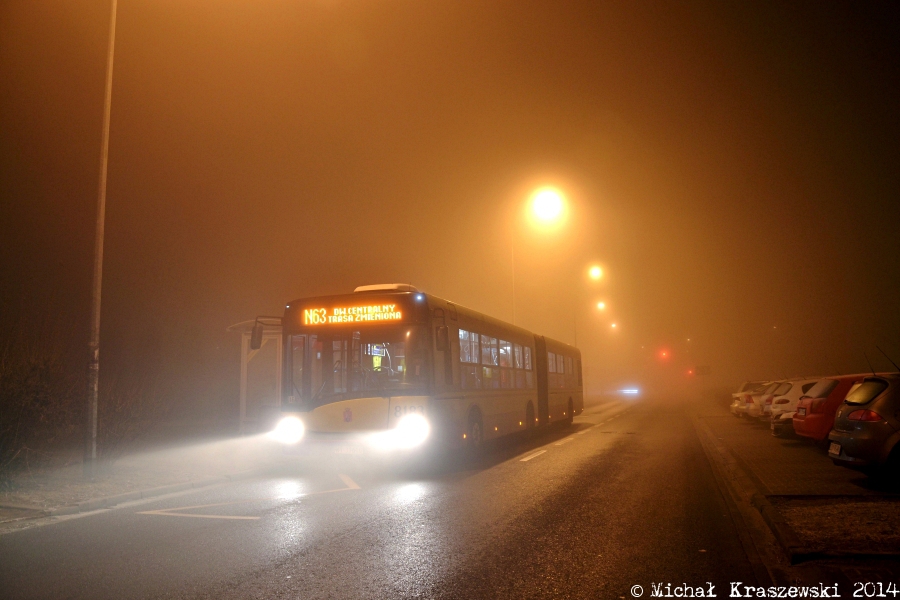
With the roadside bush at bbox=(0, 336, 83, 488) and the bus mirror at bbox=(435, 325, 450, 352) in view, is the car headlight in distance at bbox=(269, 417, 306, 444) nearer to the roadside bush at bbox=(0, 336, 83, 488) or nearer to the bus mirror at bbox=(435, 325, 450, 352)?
the bus mirror at bbox=(435, 325, 450, 352)

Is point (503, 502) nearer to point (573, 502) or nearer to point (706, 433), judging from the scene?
point (573, 502)

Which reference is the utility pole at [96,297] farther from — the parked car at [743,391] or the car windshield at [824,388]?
the parked car at [743,391]

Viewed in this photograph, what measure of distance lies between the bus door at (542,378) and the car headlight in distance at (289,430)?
10390 mm

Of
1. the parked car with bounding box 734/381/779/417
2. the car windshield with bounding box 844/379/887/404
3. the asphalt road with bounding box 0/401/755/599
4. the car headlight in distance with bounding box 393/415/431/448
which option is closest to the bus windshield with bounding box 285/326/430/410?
the car headlight in distance with bounding box 393/415/431/448

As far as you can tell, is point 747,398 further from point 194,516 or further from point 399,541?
point 194,516

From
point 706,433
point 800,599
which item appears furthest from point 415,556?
point 706,433

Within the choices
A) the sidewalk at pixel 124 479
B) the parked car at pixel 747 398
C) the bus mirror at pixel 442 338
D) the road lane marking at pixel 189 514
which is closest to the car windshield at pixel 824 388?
the bus mirror at pixel 442 338

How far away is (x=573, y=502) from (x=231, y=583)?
16.8 ft

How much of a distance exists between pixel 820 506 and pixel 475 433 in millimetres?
7901

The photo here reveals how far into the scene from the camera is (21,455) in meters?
11.2

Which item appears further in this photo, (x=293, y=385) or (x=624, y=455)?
(x=624, y=455)

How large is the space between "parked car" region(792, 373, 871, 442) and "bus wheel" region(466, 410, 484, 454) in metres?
6.68

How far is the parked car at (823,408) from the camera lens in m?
13.4

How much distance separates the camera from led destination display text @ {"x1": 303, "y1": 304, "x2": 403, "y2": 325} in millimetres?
12602
